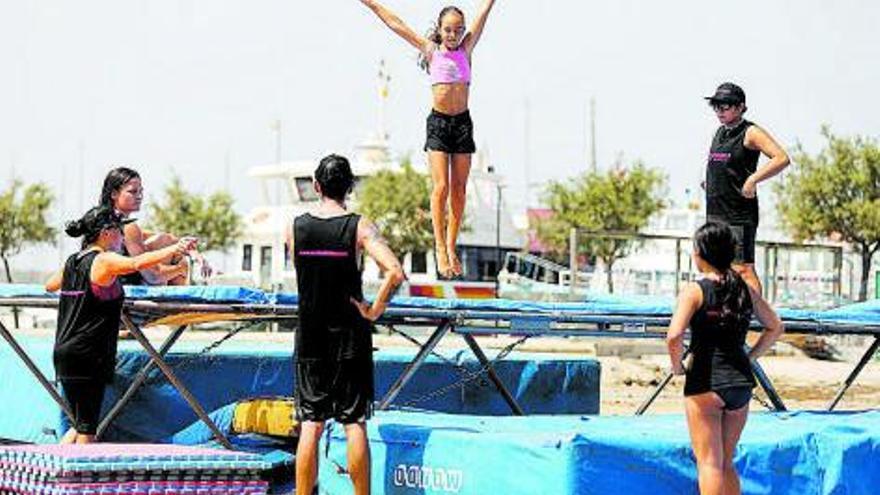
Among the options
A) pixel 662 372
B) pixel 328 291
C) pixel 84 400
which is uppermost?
pixel 328 291

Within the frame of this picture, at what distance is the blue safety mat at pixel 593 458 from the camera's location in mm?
8344

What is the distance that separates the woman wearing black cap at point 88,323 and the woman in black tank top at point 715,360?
3.36 meters

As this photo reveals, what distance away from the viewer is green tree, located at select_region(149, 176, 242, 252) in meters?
76.2

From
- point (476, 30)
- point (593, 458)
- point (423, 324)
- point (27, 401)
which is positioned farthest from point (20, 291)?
point (593, 458)

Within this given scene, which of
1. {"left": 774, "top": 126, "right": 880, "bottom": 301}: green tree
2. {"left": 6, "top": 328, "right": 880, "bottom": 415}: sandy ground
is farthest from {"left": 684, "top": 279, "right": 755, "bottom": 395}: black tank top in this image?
{"left": 774, "top": 126, "right": 880, "bottom": 301}: green tree

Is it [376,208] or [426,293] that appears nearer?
[426,293]

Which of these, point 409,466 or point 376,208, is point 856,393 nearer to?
point 409,466

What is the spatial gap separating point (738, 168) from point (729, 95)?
0.56m

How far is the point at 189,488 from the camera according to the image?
350 inches

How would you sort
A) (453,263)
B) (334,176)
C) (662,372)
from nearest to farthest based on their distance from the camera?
1. (334,176)
2. (453,263)
3. (662,372)

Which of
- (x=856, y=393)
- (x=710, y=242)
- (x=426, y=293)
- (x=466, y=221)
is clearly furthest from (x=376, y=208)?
(x=710, y=242)

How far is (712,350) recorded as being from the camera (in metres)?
8.05

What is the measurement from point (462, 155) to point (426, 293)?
3357 centimetres

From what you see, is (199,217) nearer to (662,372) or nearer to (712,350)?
(662,372)
